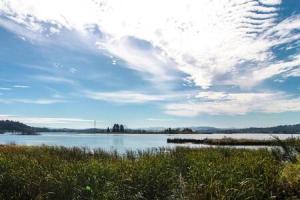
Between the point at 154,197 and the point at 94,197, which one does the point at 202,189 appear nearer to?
the point at 154,197

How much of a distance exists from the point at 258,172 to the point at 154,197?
11.2 ft

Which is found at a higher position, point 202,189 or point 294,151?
point 294,151

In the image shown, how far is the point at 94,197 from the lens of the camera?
1078 cm

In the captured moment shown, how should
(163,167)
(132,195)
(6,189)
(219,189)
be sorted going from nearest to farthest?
(219,189) → (132,195) → (6,189) → (163,167)

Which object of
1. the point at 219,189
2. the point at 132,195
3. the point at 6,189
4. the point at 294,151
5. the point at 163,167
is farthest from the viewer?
the point at 294,151

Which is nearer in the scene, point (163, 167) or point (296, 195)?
point (296, 195)

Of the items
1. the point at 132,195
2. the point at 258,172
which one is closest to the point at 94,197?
the point at 132,195

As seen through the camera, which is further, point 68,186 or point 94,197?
point 68,186

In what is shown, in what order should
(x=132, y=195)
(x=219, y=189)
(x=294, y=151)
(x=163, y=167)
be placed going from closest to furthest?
(x=219, y=189)
(x=132, y=195)
(x=163, y=167)
(x=294, y=151)

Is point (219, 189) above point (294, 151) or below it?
below

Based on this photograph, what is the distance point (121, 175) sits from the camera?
41.0 ft

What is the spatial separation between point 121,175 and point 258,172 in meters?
4.11

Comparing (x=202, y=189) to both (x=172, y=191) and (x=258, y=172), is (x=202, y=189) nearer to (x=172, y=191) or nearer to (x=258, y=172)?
(x=172, y=191)

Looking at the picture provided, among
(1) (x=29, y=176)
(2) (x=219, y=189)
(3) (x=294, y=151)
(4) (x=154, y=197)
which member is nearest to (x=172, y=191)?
(4) (x=154, y=197)
